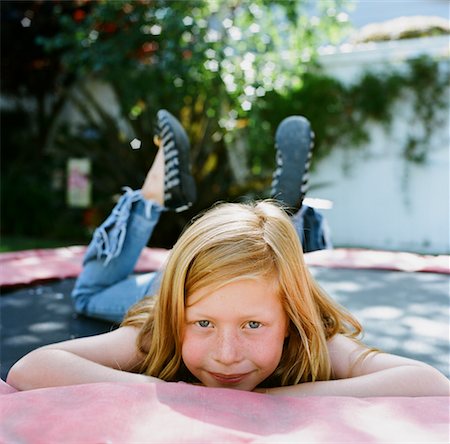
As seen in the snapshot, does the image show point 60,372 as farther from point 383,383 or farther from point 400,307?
point 400,307

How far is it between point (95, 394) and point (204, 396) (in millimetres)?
139

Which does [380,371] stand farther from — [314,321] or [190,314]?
[190,314]

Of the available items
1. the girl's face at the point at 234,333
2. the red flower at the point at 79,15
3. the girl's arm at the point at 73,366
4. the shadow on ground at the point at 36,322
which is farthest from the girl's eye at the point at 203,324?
the red flower at the point at 79,15

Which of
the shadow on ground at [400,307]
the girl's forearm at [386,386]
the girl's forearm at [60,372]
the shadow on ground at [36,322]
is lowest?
the shadow on ground at [400,307]

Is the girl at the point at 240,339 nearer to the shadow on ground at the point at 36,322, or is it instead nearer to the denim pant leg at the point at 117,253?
the shadow on ground at the point at 36,322

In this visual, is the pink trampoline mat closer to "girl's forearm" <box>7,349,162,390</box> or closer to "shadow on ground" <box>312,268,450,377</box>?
"shadow on ground" <box>312,268,450,377</box>

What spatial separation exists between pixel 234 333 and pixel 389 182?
4065 millimetres

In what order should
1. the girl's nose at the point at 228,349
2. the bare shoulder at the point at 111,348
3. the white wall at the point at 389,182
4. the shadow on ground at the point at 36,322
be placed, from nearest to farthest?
the girl's nose at the point at 228,349, the bare shoulder at the point at 111,348, the shadow on ground at the point at 36,322, the white wall at the point at 389,182

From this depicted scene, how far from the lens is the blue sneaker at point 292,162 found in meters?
1.82

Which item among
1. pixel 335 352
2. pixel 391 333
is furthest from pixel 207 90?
pixel 335 352

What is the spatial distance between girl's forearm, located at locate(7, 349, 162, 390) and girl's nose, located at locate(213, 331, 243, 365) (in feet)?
0.37

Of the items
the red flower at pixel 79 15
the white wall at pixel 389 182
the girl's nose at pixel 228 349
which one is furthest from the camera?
the red flower at pixel 79 15

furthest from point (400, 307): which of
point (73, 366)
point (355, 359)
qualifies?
point (73, 366)

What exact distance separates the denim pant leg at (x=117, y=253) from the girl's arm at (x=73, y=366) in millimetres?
663
